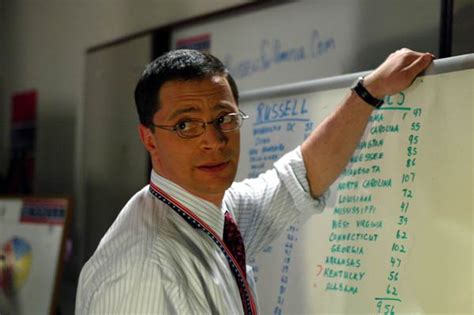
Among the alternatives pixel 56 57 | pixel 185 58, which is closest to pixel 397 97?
pixel 185 58

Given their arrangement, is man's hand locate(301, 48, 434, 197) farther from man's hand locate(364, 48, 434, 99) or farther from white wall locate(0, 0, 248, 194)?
white wall locate(0, 0, 248, 194)

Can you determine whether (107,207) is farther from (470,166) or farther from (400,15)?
(470,166)

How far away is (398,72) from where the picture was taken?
52.7 inches

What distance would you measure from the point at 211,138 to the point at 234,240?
0.27 m

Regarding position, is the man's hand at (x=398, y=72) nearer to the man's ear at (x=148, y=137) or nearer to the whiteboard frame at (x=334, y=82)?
the whiteboard frame at (x=334, y=82)

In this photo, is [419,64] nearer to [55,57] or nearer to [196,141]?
[196,141]

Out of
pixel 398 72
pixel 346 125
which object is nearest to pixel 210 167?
pixel 346 125

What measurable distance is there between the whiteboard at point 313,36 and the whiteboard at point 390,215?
0.71 ft

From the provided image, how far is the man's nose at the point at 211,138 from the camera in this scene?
126 cm

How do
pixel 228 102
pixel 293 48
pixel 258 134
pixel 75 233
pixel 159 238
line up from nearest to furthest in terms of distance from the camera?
pixel 159 238 → pixel 228 102 → pixel 258 134 → pixel 293 48 → pixel 75 233

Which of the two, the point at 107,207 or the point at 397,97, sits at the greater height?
the point at 397,97

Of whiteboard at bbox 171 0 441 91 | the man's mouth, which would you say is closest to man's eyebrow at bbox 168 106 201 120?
the man's mouth

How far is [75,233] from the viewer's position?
115 inches

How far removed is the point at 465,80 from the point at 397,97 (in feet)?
0.57
